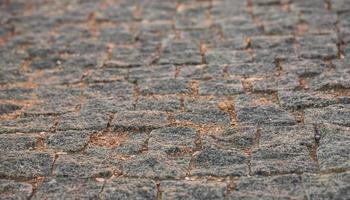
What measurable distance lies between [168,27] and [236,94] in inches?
70.1

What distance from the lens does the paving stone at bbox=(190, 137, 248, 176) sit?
378cm

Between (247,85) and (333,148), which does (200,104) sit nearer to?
(247,85)

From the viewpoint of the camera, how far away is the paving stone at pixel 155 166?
378 cm

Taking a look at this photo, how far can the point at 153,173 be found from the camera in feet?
12.5

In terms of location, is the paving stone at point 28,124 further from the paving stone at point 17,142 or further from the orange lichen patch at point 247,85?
the orange lichen patch at point 247,85

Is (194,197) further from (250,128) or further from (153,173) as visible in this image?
(250,128)

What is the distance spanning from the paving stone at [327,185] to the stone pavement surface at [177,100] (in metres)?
0.01

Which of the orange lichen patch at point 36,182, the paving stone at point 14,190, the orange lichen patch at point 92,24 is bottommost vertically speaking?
the orange lichen patch at point 92,24

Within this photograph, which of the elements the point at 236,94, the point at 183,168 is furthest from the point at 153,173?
the point at 236,94

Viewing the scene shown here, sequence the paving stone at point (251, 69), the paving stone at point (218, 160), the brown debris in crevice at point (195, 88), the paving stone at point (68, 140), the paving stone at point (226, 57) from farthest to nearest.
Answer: the paving stone at point (226, 57), the paving stone at point (251, 69), the brown debris in crevice at point (195, 88), the paving stone at point (68, 140), the paving stone at point (218, 160)

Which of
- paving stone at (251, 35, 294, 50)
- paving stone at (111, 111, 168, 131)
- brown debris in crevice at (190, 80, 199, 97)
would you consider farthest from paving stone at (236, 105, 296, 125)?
paving stone at (251, 35, 294, 50)

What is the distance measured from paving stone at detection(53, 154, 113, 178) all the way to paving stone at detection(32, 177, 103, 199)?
7 centimetres

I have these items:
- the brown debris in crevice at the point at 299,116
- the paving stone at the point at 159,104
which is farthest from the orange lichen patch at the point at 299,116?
the paving stone at the point at 159,104

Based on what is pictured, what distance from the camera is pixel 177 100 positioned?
4.76 m
